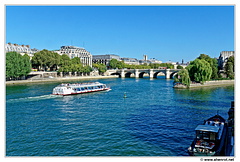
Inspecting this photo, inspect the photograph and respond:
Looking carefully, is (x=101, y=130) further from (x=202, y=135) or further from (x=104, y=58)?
(x=104, y=58)

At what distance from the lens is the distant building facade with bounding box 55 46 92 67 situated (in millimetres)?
141500

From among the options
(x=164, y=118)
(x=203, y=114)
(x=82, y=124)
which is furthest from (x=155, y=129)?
(x=203, y=114)

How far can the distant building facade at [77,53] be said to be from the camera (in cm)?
14150

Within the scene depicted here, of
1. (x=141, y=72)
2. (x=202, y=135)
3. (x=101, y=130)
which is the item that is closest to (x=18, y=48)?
(x=141, y=72)

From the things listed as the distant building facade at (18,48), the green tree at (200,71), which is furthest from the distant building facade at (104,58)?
the green tree at (200,71)

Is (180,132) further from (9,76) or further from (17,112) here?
(9,76)

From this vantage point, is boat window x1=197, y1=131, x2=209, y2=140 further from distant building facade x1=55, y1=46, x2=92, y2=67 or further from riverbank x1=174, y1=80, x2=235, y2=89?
distant building facade x1=55, y1=46, x2=92, y2=67

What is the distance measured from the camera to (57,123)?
73.8 ft

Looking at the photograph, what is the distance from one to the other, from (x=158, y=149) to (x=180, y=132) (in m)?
4.52

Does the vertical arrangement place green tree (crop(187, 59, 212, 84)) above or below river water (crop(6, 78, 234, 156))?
above

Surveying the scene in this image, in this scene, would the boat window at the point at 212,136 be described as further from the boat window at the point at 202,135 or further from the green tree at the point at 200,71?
the green tree at the point at 200,71

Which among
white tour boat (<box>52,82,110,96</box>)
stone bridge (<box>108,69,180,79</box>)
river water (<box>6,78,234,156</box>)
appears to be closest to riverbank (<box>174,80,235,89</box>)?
white tour boat (<box>52,82,110,96</box>)

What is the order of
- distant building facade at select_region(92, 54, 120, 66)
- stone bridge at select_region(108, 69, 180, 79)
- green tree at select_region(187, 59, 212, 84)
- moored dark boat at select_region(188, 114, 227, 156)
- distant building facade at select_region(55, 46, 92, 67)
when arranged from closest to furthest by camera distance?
moored dark boat at select_region(188, 114, 227, 156) → green tree at select_region(187, 59, 212, 84) → stone bridge at select_region(108, 69, 180, 79) → distant building facade at select_region(55, 46, 92, 67) → distant building facade at select_region(92, 54, 120, 66)
